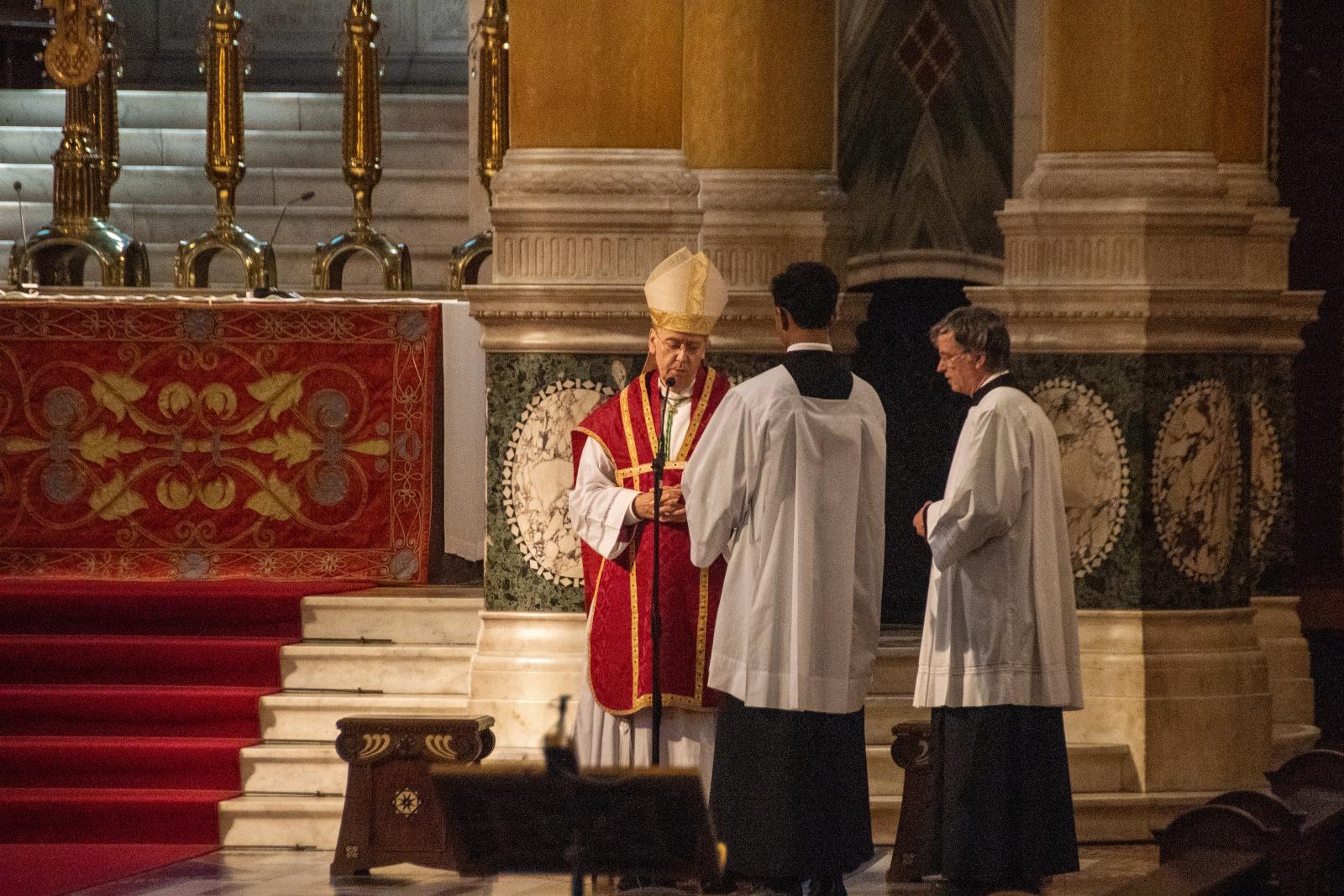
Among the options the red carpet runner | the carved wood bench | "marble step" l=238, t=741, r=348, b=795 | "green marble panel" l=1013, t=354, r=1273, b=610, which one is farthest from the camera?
"green marble panel" l=1013, t=354, r=1273, b=610

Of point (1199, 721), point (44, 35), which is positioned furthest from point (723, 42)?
point (44, 35)

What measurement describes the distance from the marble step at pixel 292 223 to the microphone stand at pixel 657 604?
243 inches

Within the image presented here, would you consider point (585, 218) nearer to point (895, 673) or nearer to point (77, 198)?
point (895, 673)

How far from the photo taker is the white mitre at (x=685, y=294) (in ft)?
18.9

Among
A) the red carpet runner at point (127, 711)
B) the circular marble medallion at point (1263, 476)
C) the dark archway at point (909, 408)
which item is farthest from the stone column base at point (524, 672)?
the circular marble medallion at point (1263, 476)

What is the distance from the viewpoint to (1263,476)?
919 cm

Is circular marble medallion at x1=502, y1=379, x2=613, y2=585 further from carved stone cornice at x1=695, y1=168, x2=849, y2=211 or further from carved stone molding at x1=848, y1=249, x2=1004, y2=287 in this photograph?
carved stone molding at x1=848, y1=249, x2=1004, y2=287

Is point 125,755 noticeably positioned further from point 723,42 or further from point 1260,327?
point 1260,327

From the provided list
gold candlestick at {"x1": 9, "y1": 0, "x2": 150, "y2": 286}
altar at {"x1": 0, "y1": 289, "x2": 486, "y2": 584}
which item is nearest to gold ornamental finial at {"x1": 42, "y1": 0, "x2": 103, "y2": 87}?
gold candlestick at {"x1": 9, "y1": 0, "x2": 150, "y2": 286}

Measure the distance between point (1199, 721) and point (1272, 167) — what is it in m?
3.86

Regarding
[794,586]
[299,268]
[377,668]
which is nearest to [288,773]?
[377,668]

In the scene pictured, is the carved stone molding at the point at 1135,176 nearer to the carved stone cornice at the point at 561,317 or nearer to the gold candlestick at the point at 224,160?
the carved stone cornice at the point at 561,317

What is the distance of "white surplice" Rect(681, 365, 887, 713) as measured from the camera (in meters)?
5.61

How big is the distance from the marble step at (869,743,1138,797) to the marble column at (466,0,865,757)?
1.05 meters
